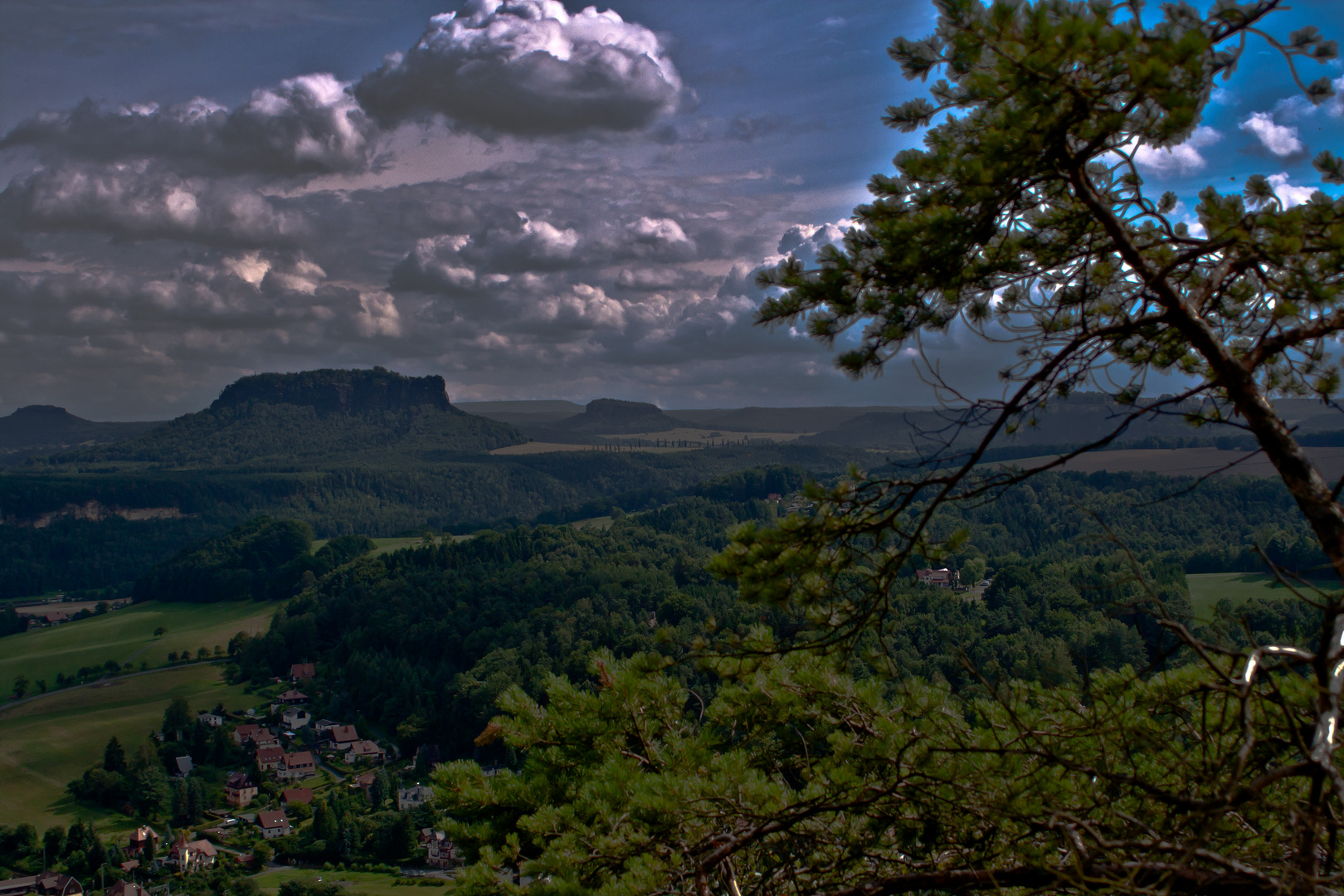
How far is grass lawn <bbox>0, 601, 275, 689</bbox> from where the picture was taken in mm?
86688

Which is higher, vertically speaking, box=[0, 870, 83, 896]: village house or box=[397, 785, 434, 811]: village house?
box=[0, 870, 83, 896]: village house

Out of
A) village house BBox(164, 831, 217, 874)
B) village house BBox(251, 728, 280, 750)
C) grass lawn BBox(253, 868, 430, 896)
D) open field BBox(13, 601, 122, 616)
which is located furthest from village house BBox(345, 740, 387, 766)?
open field BBox(13, 601, 122, 616)

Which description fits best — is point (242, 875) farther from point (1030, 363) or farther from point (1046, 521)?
point (1046, 521)

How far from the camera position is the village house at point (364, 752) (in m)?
64.2

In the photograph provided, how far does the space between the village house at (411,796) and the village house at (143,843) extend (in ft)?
45.8

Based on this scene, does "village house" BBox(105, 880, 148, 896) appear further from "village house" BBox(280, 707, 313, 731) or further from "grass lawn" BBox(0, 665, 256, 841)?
"village house" BBox(280, 707, 313, 731)

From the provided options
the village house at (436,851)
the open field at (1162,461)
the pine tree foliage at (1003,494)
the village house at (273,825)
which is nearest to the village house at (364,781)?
the village house at (273,825)

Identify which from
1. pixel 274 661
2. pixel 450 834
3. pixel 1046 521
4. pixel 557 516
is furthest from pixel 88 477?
pixel 450 834

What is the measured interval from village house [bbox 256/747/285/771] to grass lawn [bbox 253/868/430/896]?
605 inches

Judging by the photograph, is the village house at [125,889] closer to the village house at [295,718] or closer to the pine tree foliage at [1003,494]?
the village house at [295,718]

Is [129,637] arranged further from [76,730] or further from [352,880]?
[352,880]

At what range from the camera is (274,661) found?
87062mm

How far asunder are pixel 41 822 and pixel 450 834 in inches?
2404

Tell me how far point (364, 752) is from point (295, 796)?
1088 cm
